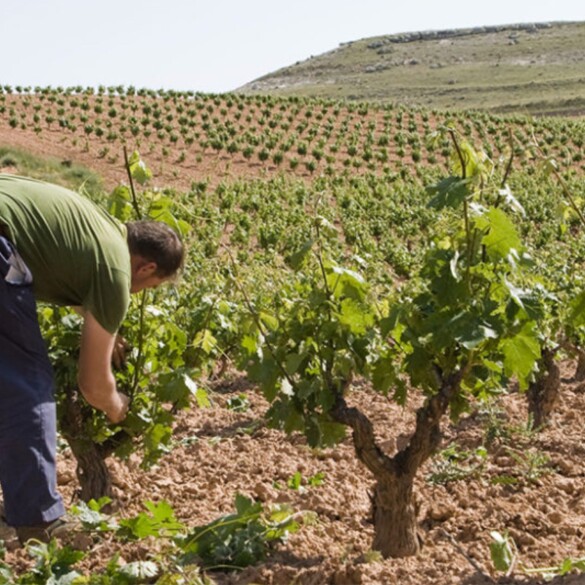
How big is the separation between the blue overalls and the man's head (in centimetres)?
45

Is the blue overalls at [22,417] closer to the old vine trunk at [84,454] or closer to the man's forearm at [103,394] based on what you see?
the man's forearm at [103,394]

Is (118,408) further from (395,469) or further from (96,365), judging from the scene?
(395,469)

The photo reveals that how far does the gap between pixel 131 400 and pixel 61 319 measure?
504 millimetres

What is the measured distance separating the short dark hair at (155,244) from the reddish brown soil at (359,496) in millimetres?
1141

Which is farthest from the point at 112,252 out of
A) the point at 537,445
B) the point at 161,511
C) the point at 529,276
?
the point at 537,445

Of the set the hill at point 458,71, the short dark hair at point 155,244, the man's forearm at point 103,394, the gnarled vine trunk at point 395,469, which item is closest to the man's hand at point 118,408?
the man's forearm at point 103,394

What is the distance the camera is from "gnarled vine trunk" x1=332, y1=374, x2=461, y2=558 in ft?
13.0

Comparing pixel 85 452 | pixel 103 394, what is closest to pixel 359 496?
pixel 85 452

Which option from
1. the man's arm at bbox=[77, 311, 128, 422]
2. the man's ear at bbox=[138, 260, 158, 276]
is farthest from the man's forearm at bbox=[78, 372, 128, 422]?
the man's ear at bbox=[138, 260, 158, 276]

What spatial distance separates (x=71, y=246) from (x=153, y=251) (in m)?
0.35

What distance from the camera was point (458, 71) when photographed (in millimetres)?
119688

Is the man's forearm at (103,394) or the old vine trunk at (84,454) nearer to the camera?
the man's forearm at (103,394)

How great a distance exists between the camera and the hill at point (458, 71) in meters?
96.2

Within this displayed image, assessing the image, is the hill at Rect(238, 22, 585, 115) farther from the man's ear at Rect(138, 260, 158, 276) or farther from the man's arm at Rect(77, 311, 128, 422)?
the man's arm at Rect(77, 311, 128, 422)
